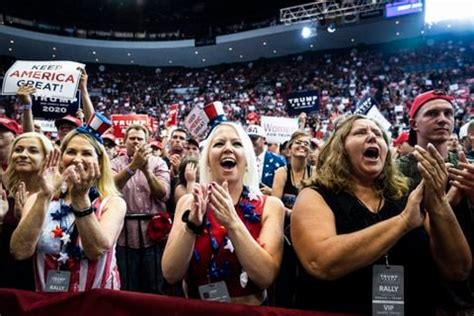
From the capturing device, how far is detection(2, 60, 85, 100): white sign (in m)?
4.75

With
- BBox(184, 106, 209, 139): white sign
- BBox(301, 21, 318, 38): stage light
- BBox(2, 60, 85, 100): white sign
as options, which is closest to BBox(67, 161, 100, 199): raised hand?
BBox(2, 60, 85, 100): white sign

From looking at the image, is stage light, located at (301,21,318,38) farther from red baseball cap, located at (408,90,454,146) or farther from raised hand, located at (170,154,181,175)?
red baseball cap, located at (408,90,454,146)

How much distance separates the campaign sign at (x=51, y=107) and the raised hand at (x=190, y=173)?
1.87 m

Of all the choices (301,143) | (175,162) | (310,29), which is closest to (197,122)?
(175,162)

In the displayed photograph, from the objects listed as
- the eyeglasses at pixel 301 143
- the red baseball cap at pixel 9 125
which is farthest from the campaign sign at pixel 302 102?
the red baseball cap at pixel 9 125

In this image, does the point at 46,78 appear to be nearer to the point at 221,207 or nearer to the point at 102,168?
the point at 102,168

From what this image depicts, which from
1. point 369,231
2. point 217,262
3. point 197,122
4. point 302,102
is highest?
point 302,102

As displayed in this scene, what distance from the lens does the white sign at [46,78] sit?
4.75 m

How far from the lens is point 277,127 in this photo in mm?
6781

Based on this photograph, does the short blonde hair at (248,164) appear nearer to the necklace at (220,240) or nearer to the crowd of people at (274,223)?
the crowd of people at (274,223)

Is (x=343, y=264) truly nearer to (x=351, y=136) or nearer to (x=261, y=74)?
(x=351, y=136)

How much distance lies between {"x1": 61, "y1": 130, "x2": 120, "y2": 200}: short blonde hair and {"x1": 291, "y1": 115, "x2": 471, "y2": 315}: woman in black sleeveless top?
107cm

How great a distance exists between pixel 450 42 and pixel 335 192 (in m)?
22.7

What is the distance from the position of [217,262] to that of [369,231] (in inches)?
28.2
